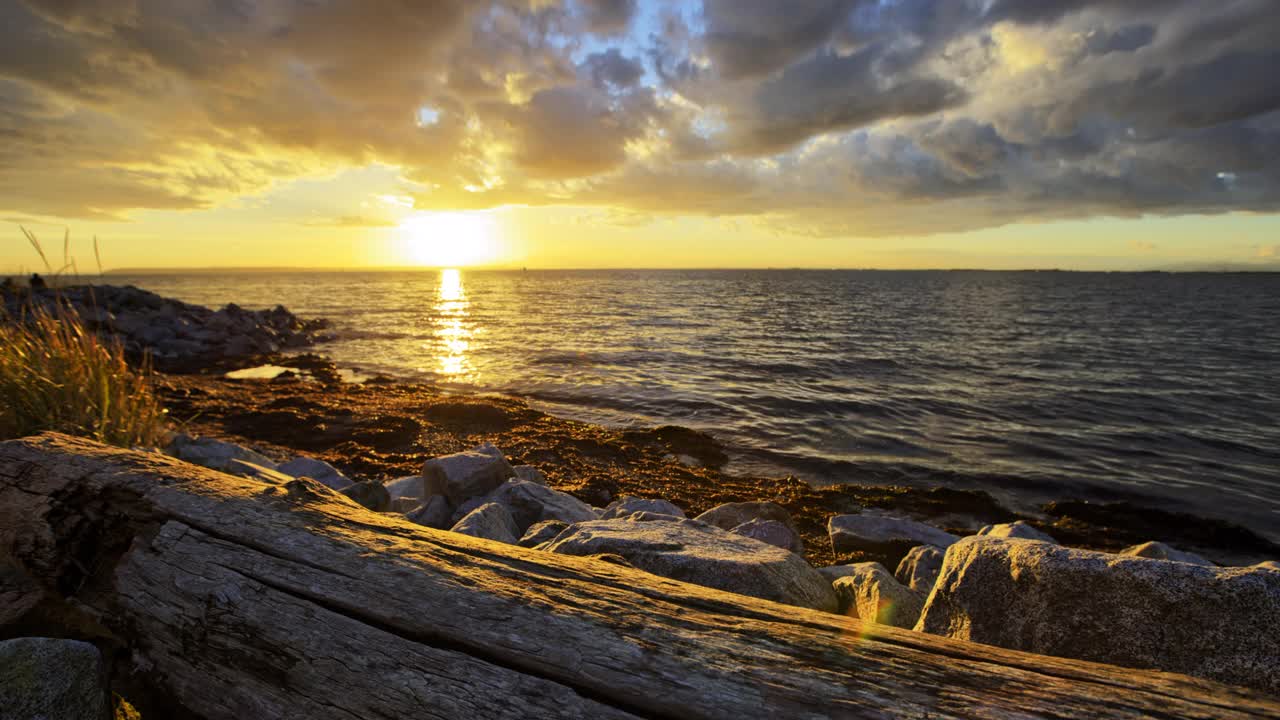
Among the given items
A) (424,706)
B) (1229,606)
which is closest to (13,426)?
(424,706)

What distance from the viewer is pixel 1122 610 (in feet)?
8.42

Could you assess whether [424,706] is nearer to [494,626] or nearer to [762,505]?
[494,626]

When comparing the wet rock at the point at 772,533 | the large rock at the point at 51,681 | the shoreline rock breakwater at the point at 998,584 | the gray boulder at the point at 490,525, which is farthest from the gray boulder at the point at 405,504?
the large rock at the point at 51,681

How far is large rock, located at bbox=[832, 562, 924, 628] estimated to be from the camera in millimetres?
3941

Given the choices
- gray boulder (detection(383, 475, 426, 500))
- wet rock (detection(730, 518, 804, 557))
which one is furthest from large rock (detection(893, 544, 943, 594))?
gray boulder (detection(383, 475, 426, 500))

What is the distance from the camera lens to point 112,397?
233 inches

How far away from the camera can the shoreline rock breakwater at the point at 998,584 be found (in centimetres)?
239

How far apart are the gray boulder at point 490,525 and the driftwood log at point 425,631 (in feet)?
6.21

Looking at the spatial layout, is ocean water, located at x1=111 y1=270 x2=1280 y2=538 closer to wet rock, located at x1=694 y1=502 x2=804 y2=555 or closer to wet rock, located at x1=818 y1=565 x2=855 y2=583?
wet rock, located at x1=694 y1=502 x2=804 y2=555

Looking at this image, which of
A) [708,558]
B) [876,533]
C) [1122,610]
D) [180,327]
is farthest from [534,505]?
[180,327]

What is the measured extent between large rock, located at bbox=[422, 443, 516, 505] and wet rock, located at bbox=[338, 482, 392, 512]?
972 mm

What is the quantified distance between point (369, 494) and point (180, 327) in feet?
82.5

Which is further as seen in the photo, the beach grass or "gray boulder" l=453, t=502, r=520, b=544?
the beach grass

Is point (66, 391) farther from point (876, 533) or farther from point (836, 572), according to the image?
point (876, 533)
